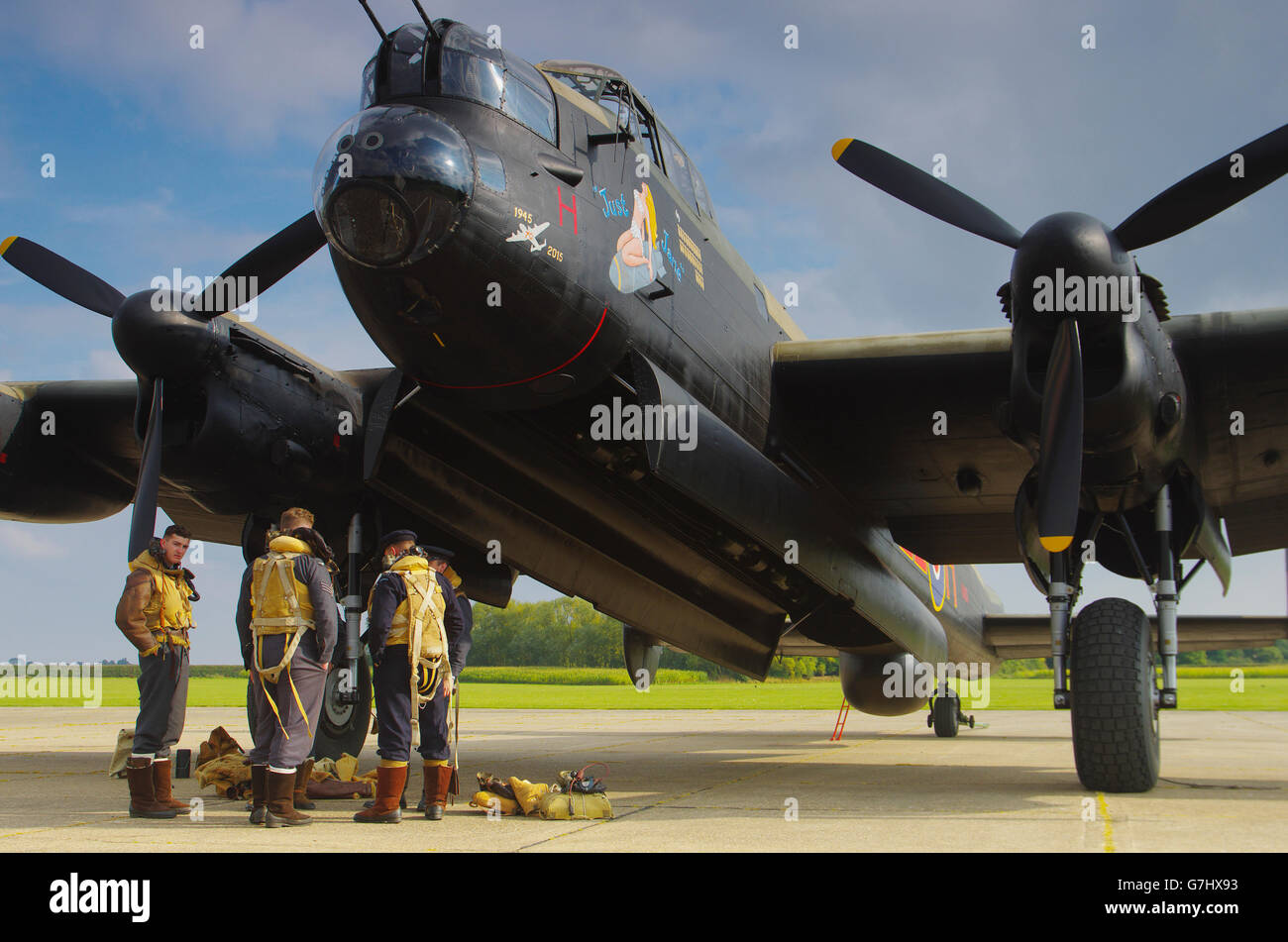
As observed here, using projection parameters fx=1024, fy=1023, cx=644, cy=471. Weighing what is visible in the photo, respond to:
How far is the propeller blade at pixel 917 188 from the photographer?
8.55 m

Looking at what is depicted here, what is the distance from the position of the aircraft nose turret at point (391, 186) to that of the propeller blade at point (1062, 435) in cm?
433

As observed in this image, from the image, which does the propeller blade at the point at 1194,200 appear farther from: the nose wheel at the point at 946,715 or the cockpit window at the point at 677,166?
the nose wheel at the point at 946,715

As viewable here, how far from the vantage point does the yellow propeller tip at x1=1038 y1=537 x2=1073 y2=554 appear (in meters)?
7.63

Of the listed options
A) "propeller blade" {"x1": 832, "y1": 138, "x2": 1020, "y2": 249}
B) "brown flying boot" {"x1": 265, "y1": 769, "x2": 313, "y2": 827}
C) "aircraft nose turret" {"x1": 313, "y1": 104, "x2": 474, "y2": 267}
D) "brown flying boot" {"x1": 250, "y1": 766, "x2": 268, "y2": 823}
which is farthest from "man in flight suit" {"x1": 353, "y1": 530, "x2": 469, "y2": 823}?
"propeller blade" {"x1": 832, "y1": 138, "x2": 1020, "y2": 249}

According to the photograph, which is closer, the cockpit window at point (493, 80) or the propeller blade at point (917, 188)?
the cockpit window at point (493, 80)

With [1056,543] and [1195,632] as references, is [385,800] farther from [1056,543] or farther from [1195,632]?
[1195,632]

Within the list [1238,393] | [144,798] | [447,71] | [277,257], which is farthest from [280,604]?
[1238,393]

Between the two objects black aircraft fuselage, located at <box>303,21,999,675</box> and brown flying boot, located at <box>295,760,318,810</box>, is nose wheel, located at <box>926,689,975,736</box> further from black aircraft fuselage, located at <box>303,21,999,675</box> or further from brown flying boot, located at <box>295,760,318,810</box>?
brown flying boot, located at <box>295,760,318,810</box>

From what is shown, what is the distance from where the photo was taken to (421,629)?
6852 mm

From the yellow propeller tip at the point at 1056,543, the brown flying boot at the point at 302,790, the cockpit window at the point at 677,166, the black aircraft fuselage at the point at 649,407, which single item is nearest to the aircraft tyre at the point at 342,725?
the black aircraft fuselage at the point at 649,407

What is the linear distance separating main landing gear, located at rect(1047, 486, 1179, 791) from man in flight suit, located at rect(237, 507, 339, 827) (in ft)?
17.9

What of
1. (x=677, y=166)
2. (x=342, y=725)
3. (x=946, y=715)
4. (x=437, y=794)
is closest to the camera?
(x=437, y=794)

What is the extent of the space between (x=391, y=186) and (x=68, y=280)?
233 inches
